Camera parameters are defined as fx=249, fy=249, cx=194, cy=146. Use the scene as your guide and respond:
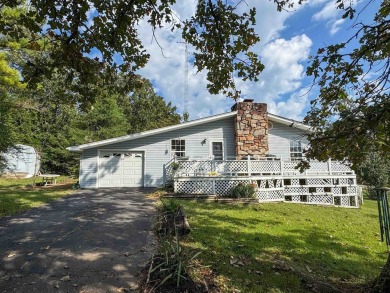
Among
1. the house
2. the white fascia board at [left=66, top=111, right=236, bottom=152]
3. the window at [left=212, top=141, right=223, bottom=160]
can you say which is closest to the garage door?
the house

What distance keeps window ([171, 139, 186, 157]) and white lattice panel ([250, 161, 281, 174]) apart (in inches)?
184

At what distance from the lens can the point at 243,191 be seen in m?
11.0

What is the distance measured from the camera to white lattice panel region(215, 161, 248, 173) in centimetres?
1228

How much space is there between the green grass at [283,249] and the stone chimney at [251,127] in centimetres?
633

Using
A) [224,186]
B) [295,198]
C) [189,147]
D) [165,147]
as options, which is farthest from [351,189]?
[165,147]

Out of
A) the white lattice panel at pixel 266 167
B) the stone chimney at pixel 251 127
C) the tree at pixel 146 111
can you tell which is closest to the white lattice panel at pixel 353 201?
the white lattice panel at pixel 266 167

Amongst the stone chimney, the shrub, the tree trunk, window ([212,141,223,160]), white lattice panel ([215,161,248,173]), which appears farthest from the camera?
window ([212,141,223,160])

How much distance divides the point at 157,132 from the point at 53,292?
12160 millimetres

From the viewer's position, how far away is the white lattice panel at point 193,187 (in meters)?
11.8

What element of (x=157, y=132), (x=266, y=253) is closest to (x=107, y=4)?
(x=266, y=253)

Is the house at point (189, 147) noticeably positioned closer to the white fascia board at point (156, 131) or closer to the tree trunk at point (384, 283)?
the white fascia board at point (156, 131)

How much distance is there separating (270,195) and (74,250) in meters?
9.67

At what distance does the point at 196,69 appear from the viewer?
4.54 m

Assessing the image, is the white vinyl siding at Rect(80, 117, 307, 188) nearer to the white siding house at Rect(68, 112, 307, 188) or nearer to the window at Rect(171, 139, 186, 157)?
the white siding house at Rect(68, 112, 307, 188)
